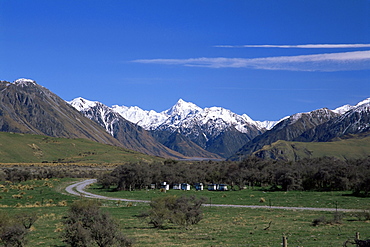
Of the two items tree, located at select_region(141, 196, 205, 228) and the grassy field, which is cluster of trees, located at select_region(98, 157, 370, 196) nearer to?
the grassy field

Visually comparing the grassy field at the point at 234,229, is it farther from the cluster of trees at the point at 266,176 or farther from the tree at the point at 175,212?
the cluster of trees at the point at 266,176

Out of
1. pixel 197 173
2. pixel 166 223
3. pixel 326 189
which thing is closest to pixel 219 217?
pixel 166 223

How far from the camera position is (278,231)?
39000 mm

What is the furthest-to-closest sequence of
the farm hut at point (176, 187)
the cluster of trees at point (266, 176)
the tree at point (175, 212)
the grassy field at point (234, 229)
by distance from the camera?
the farm hut at point (176, 187) < the cluster of trees at point (266, 176) < the tree at point (175, 212) < the grassy field at point (234, 229)

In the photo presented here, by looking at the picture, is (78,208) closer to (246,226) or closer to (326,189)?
(246,226)

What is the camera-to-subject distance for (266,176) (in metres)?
110

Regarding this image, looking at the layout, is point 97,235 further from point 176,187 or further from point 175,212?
point 176,187

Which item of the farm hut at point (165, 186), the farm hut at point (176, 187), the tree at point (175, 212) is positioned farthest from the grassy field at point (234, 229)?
the farm hut at point (176, 187)

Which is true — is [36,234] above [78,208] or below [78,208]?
below

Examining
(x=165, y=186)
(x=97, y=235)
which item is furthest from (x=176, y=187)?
(x=97, y=235)

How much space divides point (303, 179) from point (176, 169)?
126 feet

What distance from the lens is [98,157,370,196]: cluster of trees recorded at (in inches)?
3511

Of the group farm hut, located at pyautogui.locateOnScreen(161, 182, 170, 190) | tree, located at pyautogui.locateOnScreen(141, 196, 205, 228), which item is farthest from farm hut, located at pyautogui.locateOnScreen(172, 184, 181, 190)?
tree, located at pyautogui.locateOnScreen(141, 196, 205, 228)

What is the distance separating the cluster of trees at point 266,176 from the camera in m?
89.2
